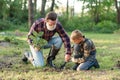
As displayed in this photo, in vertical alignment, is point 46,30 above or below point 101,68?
above

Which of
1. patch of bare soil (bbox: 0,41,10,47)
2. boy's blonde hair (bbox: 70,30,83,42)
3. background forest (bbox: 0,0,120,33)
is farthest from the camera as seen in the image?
background forest (bbox: 0,0,120,33)

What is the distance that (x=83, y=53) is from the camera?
7.84 meters

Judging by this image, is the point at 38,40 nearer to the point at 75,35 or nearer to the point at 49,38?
the point at 49,38

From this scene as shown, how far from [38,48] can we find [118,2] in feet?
89.2

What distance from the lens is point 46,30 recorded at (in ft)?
26.5

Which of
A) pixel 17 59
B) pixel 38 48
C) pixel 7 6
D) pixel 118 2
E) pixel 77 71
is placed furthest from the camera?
pixel 118 2

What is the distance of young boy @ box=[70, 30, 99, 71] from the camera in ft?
25.0

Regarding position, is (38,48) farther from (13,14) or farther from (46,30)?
(13,14)

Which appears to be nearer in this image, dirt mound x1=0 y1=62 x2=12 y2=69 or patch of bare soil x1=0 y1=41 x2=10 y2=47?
dirt mound x1=0 y1=62 x2=12 y2=69

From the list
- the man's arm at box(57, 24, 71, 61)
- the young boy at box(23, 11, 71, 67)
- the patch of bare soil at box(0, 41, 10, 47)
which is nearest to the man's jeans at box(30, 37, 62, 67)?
the young boy at box(23, 11, 71, 67)

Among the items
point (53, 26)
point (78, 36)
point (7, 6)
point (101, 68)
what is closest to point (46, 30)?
point (53, 26)

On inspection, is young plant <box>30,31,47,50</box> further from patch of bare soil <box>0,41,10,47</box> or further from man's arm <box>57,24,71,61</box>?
patch of bare soil <box>0,41,10,47</box>

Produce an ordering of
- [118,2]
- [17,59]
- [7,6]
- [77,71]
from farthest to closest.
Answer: [118,2] < [7,6] < [17,59] < [77,71]

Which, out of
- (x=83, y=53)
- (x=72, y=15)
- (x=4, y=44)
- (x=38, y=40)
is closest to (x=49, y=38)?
(x=38, y=40)
